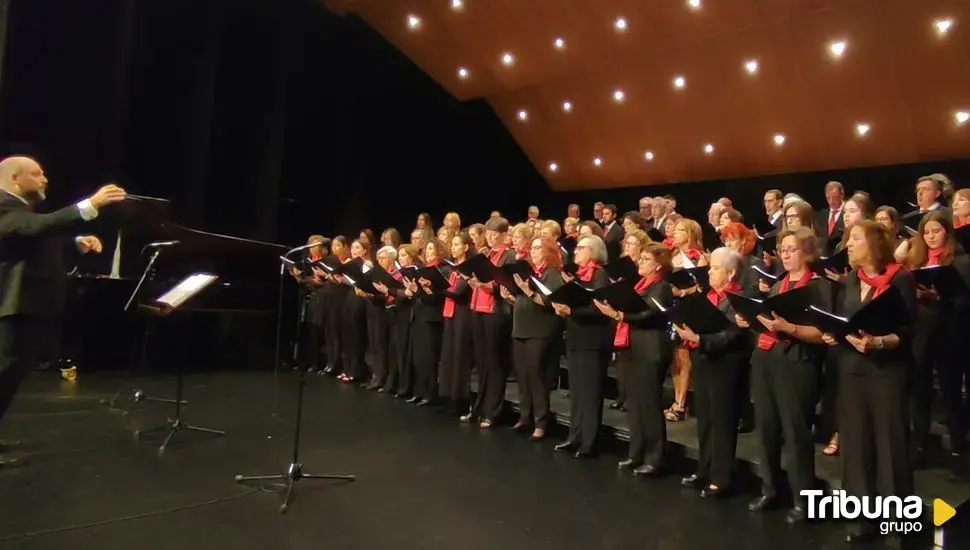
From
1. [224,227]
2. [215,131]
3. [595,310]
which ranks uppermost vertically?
[215,131]

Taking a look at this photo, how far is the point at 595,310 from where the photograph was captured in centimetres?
382

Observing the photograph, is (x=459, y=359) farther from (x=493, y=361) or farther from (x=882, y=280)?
(x=882, y=280)

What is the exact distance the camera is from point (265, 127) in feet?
27.6

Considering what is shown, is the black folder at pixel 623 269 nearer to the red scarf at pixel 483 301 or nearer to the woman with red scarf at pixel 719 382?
the woman with red scarf at pixel 719 382

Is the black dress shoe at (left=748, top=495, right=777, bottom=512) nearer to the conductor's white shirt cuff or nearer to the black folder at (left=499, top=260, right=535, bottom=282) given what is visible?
the black folder at (left=499, top=260, right=535, bottom=282)

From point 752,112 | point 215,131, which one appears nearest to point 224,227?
point 215,131

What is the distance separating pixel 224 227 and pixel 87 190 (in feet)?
4.86

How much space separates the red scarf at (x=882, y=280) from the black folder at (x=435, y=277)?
9.27 ft

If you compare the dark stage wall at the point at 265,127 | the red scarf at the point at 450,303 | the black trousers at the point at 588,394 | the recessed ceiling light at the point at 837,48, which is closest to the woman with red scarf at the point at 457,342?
the red scarf at the point at 450,303

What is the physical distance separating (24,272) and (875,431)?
368 centimetres

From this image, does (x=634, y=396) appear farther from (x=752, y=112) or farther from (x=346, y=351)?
(x=752, y=112)

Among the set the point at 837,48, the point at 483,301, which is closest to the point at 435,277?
the point at 483,301

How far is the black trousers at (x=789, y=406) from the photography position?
285cm

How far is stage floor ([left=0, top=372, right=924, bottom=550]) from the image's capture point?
2.56 m
